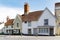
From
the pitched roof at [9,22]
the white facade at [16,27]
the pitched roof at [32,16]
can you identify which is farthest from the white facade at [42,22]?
the pitched roof at [9,22]

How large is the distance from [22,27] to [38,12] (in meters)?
6.30

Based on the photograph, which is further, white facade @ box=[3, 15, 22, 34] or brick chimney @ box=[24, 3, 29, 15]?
white facade @ box=[3, 15, 22, 34]

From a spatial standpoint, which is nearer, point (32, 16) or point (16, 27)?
point (32, 16)

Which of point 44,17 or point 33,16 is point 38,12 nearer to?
point 33,16

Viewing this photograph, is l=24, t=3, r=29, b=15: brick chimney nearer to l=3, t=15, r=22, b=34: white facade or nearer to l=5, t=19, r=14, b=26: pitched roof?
l=3, t=15, r=22, b=34: white facade

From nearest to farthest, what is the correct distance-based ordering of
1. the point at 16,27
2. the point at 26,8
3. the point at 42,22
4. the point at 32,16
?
the point at 42,22, the point at 32,16, the point at 26,8, the point at 16,27

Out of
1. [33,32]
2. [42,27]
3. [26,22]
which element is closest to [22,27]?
[26,22]

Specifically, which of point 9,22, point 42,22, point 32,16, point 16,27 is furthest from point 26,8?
point 9,22

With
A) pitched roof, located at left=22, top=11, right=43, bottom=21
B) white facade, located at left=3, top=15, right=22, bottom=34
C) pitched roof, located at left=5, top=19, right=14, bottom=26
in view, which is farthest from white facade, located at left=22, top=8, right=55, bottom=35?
pitched roof, located at left=5, top=19, right=14, bottom=26

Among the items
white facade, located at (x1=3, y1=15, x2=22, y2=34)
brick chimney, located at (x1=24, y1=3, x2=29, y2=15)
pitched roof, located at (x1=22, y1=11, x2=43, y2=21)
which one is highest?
brick chimney, located at (x1=24, y1=3, x2=29, y2=15)

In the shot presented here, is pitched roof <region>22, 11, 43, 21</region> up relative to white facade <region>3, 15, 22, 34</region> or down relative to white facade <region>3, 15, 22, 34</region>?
up

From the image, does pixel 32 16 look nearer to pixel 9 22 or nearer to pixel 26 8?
pixel 26 8

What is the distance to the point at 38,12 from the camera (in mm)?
48031

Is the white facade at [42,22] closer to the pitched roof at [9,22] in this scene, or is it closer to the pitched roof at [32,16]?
the pitched roof at [32,16]
